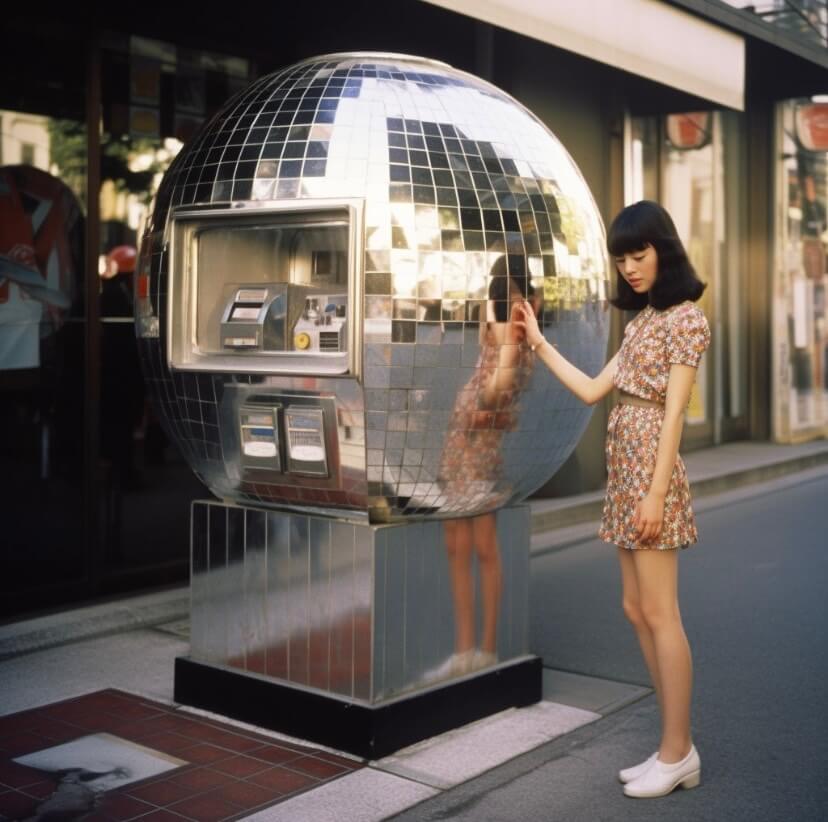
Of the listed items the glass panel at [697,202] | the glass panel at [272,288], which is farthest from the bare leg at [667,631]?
the glass panel at [697,202]

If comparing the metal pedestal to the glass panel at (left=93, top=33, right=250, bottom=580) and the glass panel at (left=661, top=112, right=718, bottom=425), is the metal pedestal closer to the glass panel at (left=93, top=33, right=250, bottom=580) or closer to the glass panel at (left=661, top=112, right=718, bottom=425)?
the glass panel at (left=93, top=33, right=250, bottom=580)

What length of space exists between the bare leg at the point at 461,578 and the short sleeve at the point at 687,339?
3.66ft

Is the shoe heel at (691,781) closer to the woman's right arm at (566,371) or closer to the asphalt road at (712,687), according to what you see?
the asphalt road at (712,687)

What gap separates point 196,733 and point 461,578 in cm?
118

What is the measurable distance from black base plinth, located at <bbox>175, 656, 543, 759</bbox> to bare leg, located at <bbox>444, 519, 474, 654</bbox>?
0.56 feet

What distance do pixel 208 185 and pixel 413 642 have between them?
1.84m

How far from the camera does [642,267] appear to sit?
4059mm

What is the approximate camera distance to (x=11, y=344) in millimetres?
6387

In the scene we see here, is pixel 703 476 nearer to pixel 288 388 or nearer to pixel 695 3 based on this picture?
pixel 695 3

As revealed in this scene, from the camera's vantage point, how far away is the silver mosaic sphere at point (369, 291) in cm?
408

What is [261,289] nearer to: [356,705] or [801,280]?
[356,705]

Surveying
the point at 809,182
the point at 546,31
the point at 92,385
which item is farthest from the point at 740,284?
the point at 92,385

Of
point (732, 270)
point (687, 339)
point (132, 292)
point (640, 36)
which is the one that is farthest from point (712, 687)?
point (732, 270)

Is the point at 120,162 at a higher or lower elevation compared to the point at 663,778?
higher
